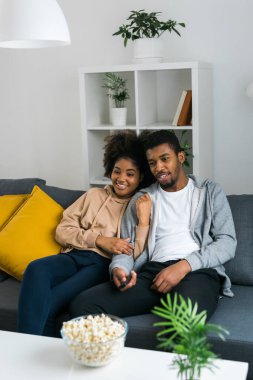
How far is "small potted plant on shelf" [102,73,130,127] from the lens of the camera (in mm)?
3671

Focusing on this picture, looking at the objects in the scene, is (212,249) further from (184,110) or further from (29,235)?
(184,110)

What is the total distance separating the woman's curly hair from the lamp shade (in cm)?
84

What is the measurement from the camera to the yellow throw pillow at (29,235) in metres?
2.79

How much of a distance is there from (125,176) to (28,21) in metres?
0.95

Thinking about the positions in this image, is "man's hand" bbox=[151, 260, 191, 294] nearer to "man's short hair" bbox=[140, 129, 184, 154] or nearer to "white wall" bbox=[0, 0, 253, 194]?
"man's short hair" bbox=[140, 129, 184, 154]

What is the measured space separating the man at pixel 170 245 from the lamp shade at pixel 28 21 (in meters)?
0.78

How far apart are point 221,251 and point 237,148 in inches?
52.2

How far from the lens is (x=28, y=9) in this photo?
1.99m

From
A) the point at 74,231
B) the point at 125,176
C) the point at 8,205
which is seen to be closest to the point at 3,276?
the point at 8,205

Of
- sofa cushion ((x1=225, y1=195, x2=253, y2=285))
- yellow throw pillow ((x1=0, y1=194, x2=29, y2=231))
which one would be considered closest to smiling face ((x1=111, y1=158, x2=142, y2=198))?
sofa cushion ((x1=225, y1=195, x2=253, y2=285))

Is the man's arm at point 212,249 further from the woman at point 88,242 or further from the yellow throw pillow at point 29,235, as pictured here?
the yellow throw pillow at point 29,235

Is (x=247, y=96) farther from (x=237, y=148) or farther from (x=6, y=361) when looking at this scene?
(x=6, y=361)

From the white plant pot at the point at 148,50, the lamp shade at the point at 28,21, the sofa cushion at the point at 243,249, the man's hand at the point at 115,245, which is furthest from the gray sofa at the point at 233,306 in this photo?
the lamp shade at the point at 28,21

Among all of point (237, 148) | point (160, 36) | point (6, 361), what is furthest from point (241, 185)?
point (6, 361)
